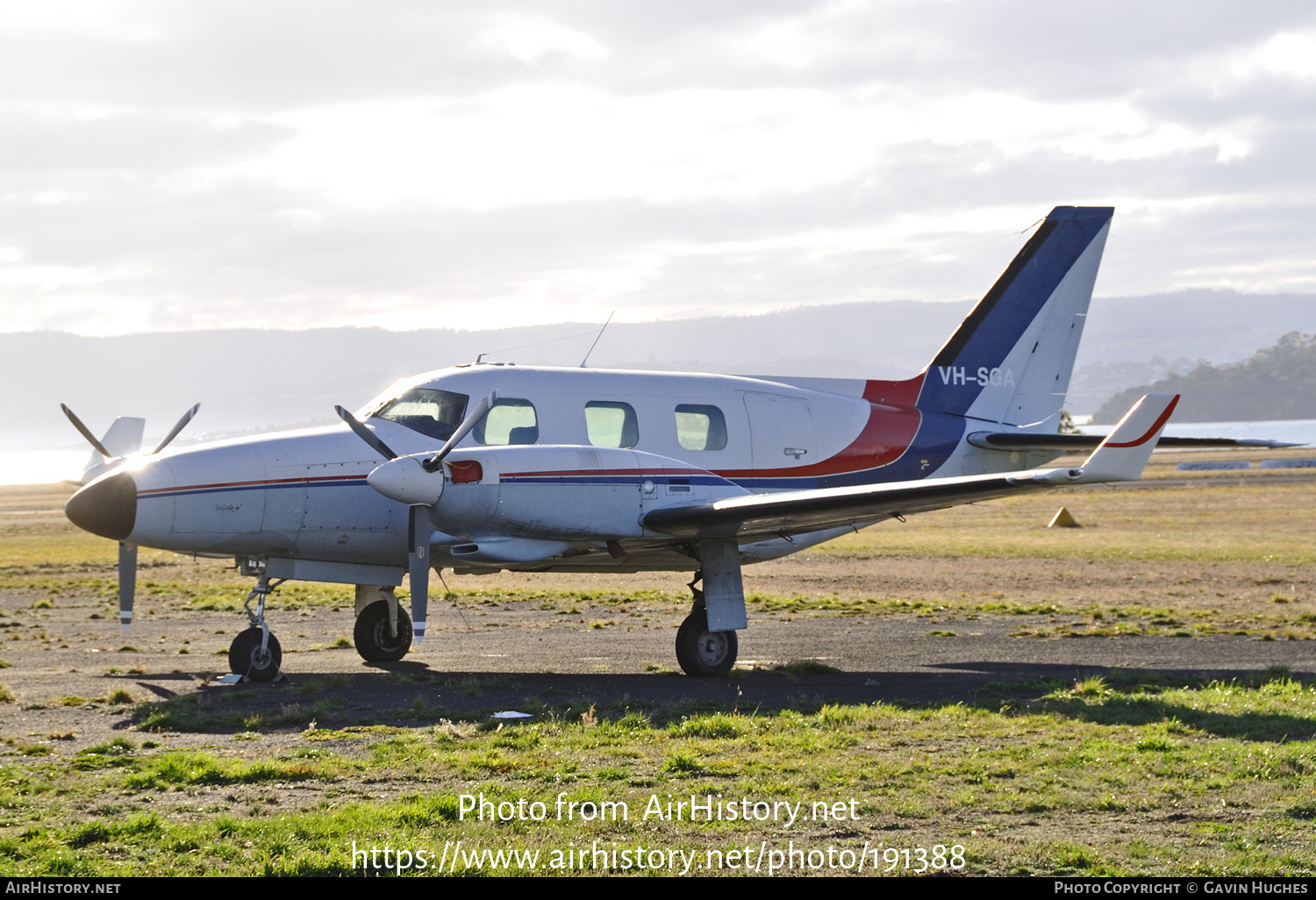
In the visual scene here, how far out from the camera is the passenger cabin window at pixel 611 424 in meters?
13.5

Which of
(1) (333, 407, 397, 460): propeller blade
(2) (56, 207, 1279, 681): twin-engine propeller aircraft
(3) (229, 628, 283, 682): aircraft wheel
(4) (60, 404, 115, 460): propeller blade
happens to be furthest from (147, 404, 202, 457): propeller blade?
(3) (229, 628, 283, 682): aircraft wheel

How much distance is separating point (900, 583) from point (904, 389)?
9.75 m

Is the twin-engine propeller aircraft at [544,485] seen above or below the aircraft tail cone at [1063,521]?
above

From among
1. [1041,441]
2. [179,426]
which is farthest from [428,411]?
[1041,441]

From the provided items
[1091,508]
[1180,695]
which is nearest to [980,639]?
[1180,695]

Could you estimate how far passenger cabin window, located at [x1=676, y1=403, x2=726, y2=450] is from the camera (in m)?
14.2

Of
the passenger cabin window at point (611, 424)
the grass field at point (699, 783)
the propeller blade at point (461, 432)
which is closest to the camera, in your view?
the grass field at point (699, 783)

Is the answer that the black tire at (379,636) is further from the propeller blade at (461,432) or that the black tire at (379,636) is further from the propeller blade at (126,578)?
the propeller blade at (461,432)

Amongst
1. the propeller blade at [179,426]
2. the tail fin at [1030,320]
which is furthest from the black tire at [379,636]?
the tail fin at [1030,320]

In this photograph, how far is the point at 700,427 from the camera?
47.0ft

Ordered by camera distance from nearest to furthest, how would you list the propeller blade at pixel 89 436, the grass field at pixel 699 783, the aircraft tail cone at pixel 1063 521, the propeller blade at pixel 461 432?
the grass field at pixel 699 783, the propeller blade at pixel 461 432, the propeller blade at pixel 89 436, the aircraft tail cone at pixel 1063 521

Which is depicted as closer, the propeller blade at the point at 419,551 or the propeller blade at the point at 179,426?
Answer: the propeller blade at the point at 419,551

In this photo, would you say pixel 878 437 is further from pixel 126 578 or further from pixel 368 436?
pixel 126 578
